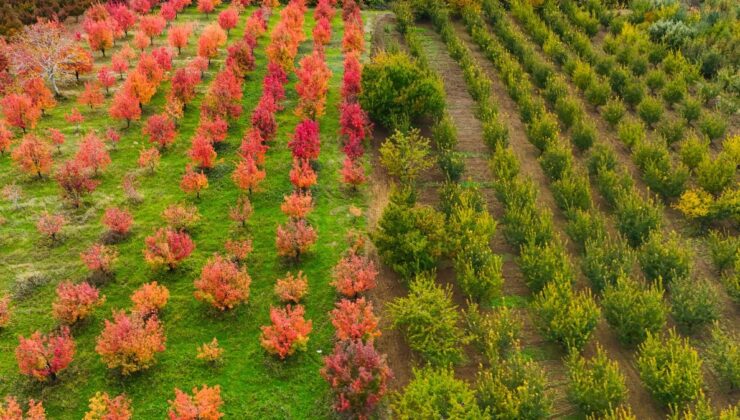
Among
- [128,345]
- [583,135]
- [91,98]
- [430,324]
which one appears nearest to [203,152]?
[91,98]

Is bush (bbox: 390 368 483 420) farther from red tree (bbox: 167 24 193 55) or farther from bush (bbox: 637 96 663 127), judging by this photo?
red tree (bbox: 167 24 193 55)

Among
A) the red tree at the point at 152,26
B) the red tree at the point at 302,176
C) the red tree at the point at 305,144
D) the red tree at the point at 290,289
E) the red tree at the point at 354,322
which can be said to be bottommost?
the red tree at the point at 290,289

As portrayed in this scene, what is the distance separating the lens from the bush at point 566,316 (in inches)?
651

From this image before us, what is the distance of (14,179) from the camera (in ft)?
78.1

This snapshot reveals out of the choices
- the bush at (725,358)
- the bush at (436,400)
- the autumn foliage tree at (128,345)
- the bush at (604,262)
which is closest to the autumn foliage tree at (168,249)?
the autumn foliage tree at (128,345)

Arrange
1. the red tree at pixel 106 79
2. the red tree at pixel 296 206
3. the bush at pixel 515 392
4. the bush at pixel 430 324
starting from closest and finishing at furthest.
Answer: the bush at pixel 515 392
the bush at pixel 430 324
the red tree at pixel 296 206
the red tree at pixel 106 79

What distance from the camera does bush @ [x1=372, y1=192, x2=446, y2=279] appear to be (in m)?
19.1

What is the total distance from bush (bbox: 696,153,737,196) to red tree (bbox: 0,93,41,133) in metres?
30.3

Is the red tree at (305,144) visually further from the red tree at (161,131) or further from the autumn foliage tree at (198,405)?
the autumn foliage tree at (198,405)

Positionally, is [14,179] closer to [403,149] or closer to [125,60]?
[125,60]

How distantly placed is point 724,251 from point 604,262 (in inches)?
173

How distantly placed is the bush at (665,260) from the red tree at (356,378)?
33.6ft

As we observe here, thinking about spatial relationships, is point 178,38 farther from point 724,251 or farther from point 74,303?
point 724,251

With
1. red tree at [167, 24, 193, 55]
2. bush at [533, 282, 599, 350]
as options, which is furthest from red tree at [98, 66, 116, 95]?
bush at [533, 282, 599, 350]
